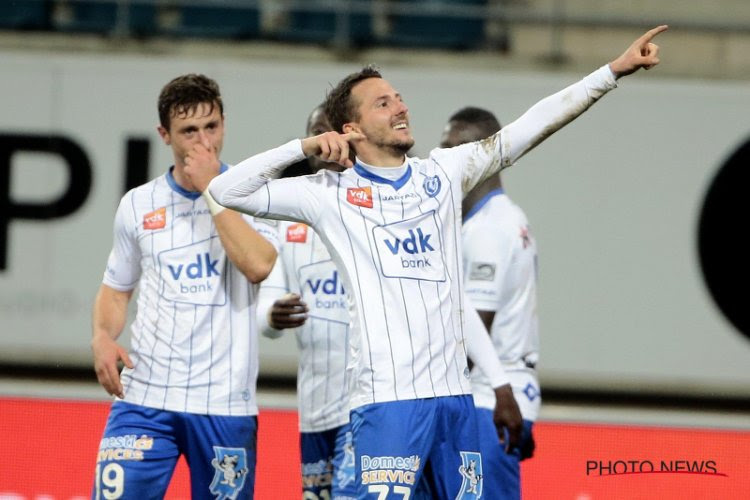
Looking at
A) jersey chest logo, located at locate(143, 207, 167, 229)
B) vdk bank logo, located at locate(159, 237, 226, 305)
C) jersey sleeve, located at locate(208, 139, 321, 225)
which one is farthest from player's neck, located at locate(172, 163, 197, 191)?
jersey sleeve, located at locate(208, 139, 321, 225)

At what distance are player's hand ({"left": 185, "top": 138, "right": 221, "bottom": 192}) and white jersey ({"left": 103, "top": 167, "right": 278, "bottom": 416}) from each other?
9.0 inches

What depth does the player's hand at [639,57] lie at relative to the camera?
12.8 ft

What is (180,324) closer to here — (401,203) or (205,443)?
(205,443)

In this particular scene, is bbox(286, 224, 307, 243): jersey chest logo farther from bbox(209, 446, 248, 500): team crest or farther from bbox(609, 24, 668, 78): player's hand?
bbox(609, 24, 668, 78): player's hand

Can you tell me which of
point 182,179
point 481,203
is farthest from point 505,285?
point 182,179

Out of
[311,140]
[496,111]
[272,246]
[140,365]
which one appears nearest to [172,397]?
[140,365]

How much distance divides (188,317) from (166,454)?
0.51 metres

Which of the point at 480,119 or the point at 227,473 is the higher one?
the point at 480,119

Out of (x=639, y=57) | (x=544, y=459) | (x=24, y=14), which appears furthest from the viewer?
(x=24, y=14)

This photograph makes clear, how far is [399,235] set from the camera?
12.5 feet

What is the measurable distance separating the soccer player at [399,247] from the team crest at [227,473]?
673 mm

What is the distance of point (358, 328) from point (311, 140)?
24.8 inches

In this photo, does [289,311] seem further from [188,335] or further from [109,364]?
[109,364]

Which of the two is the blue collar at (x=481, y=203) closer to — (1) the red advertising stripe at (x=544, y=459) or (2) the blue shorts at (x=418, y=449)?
(1) the red advertising stripe at (x=544, y=459)
